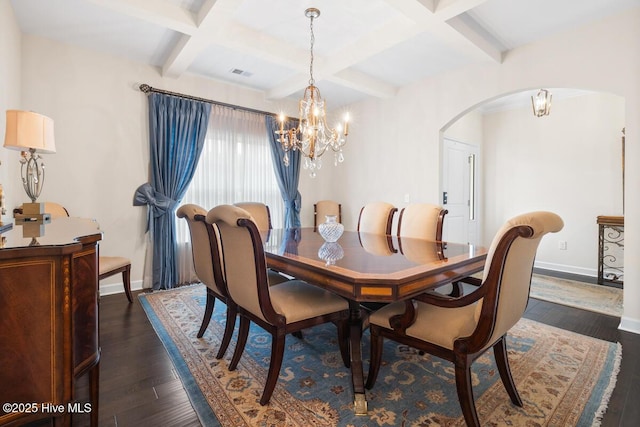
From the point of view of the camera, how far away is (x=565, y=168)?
4.57m

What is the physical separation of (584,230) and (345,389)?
4.62 m

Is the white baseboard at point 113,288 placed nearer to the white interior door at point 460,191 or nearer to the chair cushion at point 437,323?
the chair cushion at point 437,323

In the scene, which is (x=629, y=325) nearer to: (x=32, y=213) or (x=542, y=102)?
(x=542, y=102)

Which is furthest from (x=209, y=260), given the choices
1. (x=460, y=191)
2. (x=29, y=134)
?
(x=460, y=191)

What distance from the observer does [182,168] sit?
3.79 metres

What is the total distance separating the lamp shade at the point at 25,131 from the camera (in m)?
1.87

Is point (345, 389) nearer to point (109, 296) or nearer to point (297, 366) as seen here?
point (297, 366)

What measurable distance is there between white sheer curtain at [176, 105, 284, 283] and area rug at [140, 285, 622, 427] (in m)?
1.86

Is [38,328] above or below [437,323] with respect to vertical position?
above

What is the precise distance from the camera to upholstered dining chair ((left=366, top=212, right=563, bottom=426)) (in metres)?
1.27

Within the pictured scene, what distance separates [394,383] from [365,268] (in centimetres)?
77

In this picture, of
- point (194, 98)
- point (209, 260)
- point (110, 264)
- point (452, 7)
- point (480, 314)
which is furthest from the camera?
point (194, 98)

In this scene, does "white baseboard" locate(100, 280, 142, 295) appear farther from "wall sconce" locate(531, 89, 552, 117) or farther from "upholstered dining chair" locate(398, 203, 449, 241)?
"wall sconce" locate(531, 89, 552, 117)

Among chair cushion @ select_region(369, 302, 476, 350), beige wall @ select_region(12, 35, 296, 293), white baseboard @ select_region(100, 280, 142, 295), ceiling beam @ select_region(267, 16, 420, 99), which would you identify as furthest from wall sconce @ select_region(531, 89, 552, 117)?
white baseboard @ select_region(100, 280, 142, 295)
